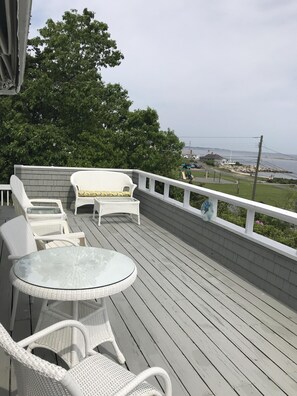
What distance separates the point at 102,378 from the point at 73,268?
2.66ft

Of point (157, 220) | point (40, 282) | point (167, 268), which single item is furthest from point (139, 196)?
point (40, 282)

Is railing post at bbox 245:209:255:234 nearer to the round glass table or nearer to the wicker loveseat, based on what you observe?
the round glass table

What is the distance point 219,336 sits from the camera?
→ 2.37 metres

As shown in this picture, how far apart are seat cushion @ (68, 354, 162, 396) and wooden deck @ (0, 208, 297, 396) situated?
0.58 m

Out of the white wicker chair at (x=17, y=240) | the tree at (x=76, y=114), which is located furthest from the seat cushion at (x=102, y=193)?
the tree at (x=76, y=114)

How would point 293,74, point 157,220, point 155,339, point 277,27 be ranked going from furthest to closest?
point 293,74, point 277,27, point 157,220, point 155,339

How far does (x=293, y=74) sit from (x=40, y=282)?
16528mm

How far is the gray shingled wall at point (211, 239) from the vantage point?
3002 millimetres

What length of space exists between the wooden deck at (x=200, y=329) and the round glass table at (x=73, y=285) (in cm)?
27

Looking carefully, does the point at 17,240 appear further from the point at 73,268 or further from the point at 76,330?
the point at 76,330

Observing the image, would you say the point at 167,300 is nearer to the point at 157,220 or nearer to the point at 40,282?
the point at 40,282

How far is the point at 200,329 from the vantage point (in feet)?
8.04

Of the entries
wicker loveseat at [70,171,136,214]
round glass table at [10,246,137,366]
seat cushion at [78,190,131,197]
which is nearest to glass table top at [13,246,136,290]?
round glass table at [10,246,137,366]

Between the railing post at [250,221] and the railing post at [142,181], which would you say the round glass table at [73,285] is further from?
the railing post at [142,181]
